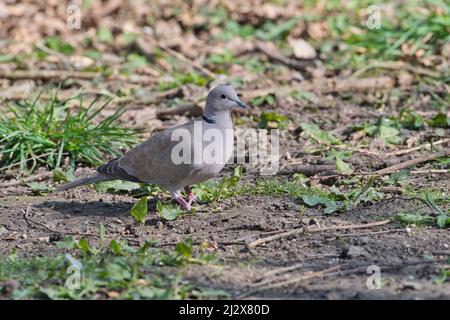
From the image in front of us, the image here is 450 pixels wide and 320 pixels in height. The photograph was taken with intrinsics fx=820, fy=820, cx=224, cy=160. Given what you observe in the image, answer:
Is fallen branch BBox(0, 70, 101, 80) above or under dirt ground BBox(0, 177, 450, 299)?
above

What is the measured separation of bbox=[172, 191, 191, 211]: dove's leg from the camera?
5410mm

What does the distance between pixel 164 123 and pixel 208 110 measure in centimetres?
180

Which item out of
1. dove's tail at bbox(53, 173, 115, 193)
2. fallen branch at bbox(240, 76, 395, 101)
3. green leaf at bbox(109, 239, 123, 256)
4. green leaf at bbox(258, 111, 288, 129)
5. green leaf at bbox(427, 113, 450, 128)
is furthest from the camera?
fallen branch at bbox(240, 76, 395, 101)

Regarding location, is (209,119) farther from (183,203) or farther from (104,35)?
(104,35)

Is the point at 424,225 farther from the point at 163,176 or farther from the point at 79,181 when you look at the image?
the point at 79,181

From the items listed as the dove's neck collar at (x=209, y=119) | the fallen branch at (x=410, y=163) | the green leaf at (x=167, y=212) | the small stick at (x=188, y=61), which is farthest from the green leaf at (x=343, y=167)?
the small stick at (x=188, y=61)

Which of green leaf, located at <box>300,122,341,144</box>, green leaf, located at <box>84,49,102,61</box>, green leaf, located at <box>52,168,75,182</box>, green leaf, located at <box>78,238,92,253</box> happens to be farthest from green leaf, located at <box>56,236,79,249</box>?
green leaf, located at <box>84,49,102,61</box>

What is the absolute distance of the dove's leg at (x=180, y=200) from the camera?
17.7 ft

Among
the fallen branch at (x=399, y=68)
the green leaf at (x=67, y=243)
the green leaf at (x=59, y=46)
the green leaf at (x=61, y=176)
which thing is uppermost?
the green leaf at (x=59, y=46)

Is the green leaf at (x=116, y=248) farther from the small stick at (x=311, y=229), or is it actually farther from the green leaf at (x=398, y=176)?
the green leaf at (x=398, y=176)

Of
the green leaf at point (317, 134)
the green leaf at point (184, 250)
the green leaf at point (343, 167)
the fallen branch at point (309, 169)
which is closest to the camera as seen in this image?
the green leaf at point (184, 250)

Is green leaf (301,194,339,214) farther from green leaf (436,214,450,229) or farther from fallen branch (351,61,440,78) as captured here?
fallen branch (351,61,440,78)

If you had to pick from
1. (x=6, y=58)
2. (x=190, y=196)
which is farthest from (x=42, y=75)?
(x=190, y=196)

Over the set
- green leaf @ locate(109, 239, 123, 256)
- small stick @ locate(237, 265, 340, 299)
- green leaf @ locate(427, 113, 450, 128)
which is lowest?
small stick @ locate(237, 265, 340, 299)
